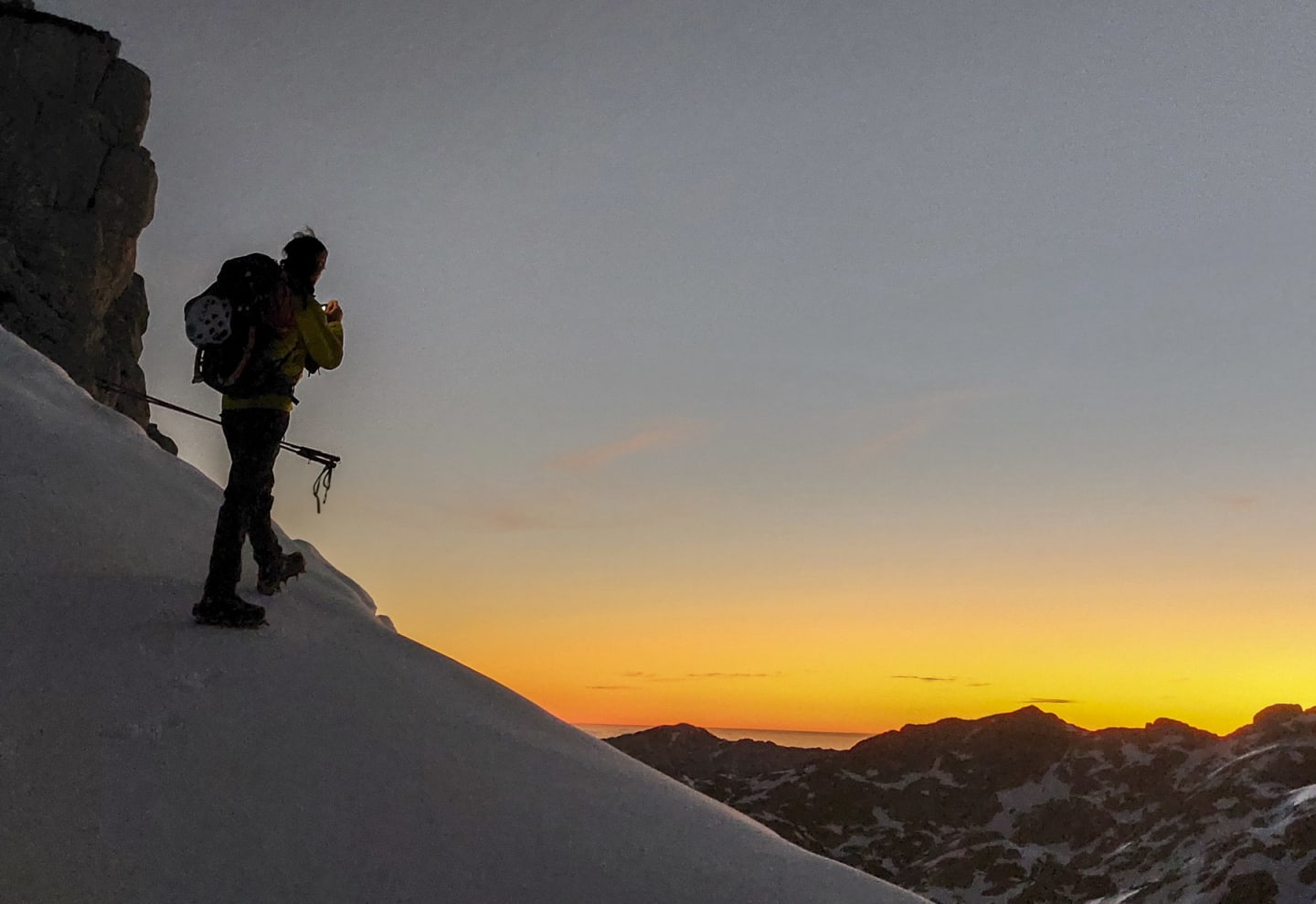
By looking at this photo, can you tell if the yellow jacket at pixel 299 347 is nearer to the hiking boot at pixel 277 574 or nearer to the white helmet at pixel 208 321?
the white helmet at pixel 208 321

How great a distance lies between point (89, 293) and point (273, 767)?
155 ft

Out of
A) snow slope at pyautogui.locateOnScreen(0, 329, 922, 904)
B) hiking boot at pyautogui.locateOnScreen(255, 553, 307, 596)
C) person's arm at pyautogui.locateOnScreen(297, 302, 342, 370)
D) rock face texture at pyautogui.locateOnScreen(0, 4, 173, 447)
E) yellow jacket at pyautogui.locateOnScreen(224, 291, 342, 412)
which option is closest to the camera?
snow slope at pyautogui.locateOnScreen(0, 329, 922, 904)

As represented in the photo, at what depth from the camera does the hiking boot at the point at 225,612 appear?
6824mm

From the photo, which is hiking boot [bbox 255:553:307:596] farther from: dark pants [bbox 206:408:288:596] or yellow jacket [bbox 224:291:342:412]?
yellow jacket [bbox 224:291:342:412]

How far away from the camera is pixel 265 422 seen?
739 cm

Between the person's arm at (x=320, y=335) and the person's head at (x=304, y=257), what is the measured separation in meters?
0.28

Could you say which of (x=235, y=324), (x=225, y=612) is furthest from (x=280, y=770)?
(x=235, y=324)

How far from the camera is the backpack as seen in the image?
272 inches

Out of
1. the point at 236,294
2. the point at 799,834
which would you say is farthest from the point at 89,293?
the point at 799,834

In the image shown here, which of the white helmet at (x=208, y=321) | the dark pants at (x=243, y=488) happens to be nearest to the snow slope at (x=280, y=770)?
the dark pants at (x=243, y=488)

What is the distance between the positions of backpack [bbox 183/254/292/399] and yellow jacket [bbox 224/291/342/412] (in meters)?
0.13

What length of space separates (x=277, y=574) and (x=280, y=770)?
3.12 meters

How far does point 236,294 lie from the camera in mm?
7000

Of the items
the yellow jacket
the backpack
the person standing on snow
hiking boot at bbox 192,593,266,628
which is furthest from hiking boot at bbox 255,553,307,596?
the backpack
